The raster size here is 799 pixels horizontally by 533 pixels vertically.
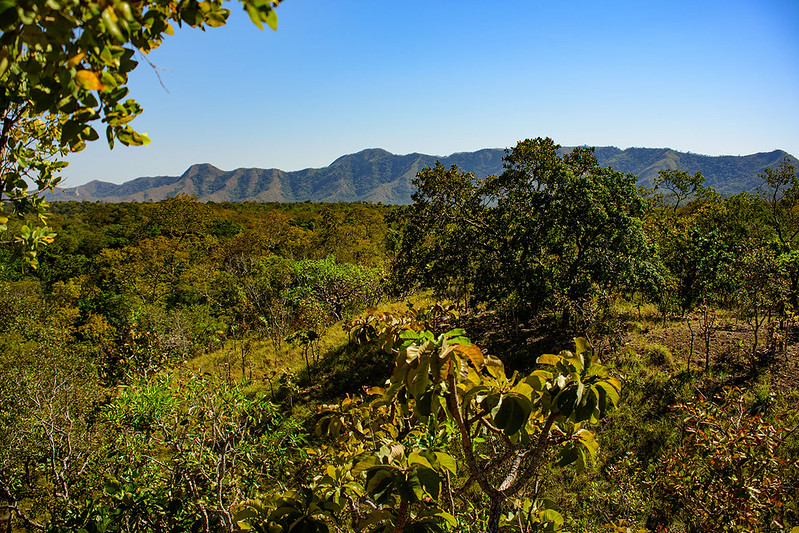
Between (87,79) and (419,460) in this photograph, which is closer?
(87,79)

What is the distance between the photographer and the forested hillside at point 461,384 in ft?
6.35

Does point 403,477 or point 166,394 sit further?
point 166,394

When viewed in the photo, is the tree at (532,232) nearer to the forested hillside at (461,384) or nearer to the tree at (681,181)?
the forested hillside at (461,384)

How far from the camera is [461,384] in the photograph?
2.11 m

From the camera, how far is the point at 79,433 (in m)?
6.87

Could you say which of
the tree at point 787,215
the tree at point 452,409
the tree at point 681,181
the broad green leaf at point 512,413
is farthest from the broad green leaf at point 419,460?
the tree at point 681,181

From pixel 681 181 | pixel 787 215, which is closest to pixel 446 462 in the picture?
pixel 787 215

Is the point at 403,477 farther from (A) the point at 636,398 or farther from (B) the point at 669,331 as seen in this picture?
(B) the point at 669,331

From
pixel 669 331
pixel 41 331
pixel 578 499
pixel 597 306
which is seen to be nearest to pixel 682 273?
pixel 669 331

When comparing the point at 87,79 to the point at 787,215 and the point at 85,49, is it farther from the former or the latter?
the point at 787,215

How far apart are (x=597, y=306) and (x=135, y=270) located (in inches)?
1008

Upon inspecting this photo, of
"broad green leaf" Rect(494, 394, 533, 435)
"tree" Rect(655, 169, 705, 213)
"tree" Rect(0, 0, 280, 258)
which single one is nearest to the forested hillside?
"broad green leaf" Rect(494, 394, 533, 435)

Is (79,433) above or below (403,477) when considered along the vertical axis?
below

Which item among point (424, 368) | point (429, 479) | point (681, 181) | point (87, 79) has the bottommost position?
point (429, 479)
